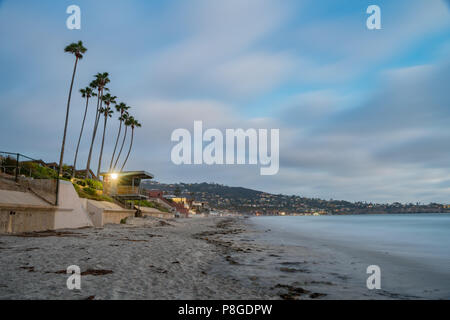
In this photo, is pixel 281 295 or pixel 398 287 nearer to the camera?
pixel 281 295

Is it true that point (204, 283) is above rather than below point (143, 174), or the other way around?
below

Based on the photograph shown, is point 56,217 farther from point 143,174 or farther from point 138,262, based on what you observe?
point 143,174

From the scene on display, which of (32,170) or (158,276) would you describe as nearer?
(158,276)

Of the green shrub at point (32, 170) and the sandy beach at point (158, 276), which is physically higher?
the green shrub at point (32, 170)

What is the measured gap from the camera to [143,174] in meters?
35.8

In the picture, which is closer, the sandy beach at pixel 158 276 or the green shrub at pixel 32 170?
the sandy beach at pixel 158 276

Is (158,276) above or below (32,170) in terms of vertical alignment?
below

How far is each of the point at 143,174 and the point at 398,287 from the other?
104 ft

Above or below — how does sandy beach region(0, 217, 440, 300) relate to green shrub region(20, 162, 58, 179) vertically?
below

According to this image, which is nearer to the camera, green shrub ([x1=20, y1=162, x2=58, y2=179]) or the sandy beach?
the sandy beach
